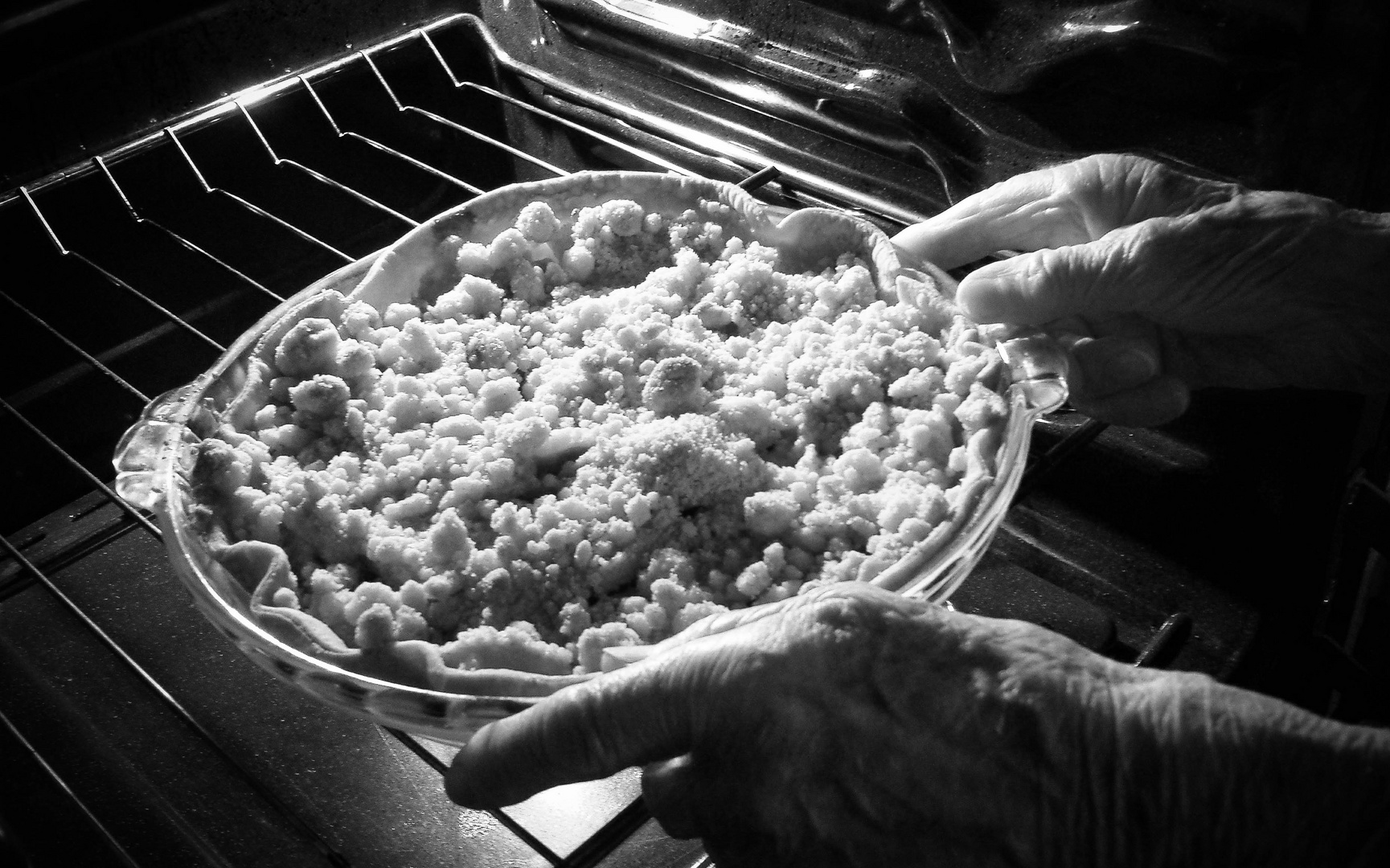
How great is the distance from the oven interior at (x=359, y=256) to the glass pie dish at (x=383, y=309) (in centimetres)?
8

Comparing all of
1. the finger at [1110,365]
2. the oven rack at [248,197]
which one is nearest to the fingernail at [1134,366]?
the finger at [1110,365]

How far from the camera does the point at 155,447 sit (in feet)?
3.38

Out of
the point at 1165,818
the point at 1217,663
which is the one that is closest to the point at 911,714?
the point at 1165,818

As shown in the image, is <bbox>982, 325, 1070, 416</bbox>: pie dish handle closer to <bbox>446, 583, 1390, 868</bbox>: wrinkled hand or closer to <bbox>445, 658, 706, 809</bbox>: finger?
<bbox>446, 583, 1390, 868</bbox>: wrinkled hand

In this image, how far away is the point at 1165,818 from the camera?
696 mm

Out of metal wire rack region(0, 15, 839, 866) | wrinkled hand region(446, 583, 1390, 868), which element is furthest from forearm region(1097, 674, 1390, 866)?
metal wire rack region(0, 15, 839, 866)

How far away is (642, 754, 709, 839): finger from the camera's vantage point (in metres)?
0.76

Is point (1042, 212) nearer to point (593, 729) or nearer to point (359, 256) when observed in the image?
point (593, 729)

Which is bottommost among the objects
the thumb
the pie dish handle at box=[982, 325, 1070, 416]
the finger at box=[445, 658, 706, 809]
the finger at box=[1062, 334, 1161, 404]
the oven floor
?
the oven floor

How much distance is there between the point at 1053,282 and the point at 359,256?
109 cm

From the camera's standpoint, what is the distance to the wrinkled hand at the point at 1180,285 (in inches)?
42.2

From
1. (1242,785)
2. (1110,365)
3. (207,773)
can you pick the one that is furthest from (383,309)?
(1242,785)

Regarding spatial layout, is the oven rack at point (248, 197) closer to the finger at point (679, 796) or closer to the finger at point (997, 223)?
the finger at point (997, 223)

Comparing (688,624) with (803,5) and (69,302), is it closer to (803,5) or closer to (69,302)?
(803,5)
